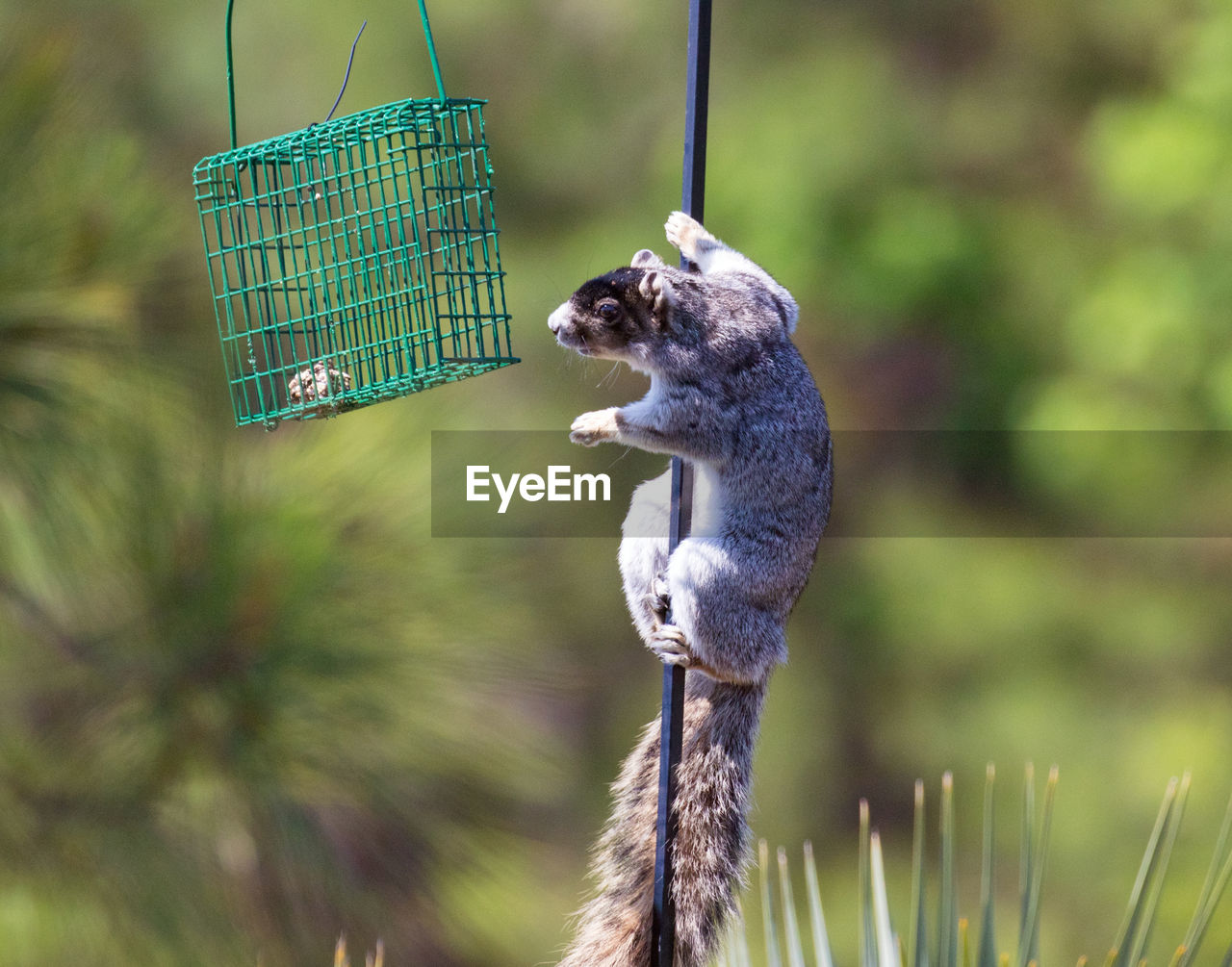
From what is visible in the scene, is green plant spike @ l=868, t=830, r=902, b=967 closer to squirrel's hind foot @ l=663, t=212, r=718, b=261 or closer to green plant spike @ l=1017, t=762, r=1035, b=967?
green plant spike @ l=1017, t=762, r=1035, b=967

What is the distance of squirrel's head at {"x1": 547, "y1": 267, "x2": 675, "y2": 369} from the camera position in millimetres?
1954

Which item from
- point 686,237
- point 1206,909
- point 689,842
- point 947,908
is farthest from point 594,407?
point 1206,909

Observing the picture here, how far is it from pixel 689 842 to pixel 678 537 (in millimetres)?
481

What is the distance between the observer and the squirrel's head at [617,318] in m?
1.95

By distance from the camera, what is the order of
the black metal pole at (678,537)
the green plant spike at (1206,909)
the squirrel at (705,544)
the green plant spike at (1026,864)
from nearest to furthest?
the black metal pole at (678,537) → the green plant spike at (1206,909) → the green plant spike at (1026,864) → the squirrel at (705,544)

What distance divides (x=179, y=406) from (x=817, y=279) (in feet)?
9.25

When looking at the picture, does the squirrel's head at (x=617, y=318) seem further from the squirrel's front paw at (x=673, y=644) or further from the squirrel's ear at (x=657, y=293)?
the squirrel's front paw at (x=673, y=644)

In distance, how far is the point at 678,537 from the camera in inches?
66.5

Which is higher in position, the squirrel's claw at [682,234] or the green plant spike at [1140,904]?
the squirrel's claw at [682,234]

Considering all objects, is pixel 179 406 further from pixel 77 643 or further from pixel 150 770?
pixel 150 770

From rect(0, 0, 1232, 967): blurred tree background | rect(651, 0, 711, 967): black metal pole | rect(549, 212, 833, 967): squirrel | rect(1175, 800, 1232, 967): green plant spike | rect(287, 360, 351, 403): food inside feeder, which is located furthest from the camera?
rect(0, 0, 1232, 967): blurred tree background

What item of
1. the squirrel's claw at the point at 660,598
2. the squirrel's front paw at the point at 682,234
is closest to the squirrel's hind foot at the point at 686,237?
the squirrel's front paw at the point at 682,234

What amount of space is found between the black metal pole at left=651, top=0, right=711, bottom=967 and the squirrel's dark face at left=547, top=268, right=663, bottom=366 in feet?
0.83

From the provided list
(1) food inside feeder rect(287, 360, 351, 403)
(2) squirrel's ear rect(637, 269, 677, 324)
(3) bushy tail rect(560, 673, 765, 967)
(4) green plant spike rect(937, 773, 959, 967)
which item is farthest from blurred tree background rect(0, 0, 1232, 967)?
(4) green plant spike rect(937, 773, 959, 967)
